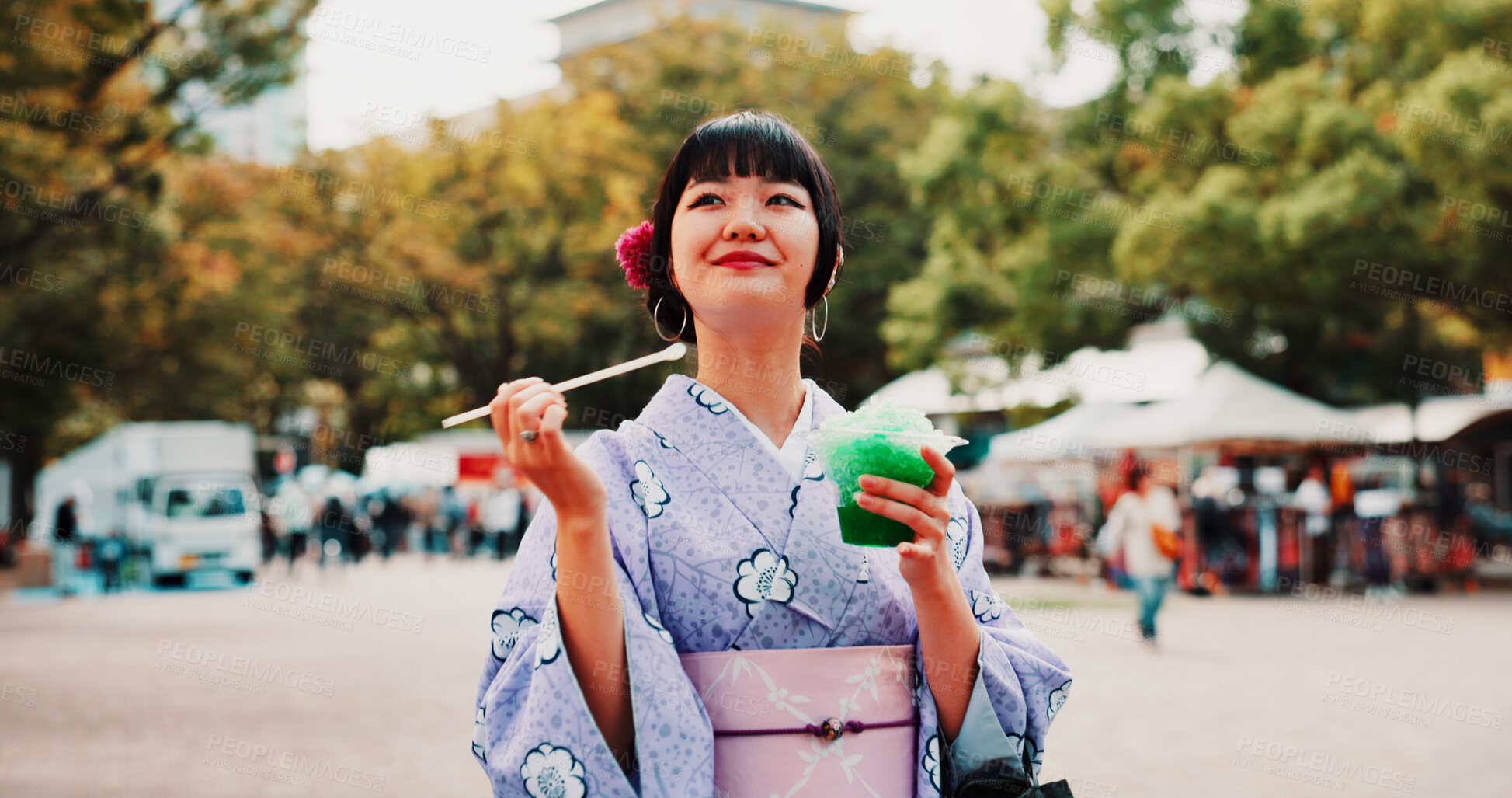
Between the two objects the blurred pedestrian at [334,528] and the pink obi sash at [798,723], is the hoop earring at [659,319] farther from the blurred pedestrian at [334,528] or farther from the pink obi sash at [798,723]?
the blurred pedestrian at [334,528]

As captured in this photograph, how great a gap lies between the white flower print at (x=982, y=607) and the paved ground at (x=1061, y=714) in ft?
14.6

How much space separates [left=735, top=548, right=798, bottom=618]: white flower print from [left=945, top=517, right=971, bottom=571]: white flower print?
11.8 inches

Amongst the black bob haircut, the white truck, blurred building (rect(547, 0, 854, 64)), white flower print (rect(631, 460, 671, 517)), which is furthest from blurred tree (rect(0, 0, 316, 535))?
blurred building (rect(547, 0, 854, 64))

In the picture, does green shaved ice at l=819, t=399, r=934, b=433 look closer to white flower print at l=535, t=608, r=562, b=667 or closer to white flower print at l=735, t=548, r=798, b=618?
white flower print at l=735, t=548, r=798, b=618

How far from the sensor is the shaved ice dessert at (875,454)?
188 cm

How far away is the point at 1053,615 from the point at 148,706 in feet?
29.7

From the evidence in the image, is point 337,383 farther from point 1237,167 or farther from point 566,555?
point 566,555

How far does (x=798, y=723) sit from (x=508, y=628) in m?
0.46

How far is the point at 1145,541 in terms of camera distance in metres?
11.5

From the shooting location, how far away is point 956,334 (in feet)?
76.5

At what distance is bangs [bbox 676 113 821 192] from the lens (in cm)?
216

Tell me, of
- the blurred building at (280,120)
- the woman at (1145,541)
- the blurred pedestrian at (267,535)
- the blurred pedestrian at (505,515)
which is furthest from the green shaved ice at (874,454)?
the blurred pedestrian at (267,535)

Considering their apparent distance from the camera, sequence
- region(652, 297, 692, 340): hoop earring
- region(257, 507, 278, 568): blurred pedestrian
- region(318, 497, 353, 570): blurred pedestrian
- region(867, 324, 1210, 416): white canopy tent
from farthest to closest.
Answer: region(257, 507, 278, 568): blurred pedestrian → region(318, 497, 353, 570): blurred pedestrian → region(867, 324, 1210, 416): white canopy tent → region(652, 297, 692, 340): hoop earring

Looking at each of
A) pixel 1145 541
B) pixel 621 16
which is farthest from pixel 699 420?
pixel 621 16
